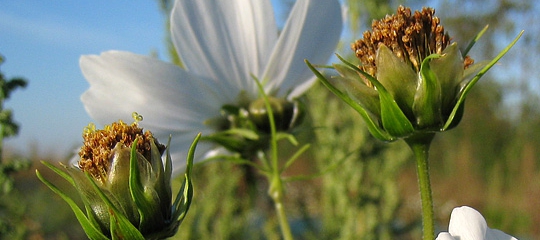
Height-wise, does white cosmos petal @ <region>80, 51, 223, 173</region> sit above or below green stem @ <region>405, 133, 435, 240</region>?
above

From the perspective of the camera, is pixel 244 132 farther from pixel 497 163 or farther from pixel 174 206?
pixel 497 163

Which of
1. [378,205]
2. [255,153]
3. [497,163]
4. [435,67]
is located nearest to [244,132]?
[255,153]

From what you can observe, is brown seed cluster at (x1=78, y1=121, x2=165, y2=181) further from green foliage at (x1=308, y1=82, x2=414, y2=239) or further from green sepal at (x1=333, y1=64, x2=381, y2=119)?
green foliage at (x1=308, y1=82, x2=414, y2=239)

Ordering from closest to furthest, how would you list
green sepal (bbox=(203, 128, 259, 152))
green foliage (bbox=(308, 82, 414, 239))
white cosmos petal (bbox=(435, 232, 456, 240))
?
white cosmos petal (bbox=(435, 232, 456, 240))
green sepal (bbox=(203, 128, 259, 152))
green foliage (bbox=(308, 82, 414, 239))

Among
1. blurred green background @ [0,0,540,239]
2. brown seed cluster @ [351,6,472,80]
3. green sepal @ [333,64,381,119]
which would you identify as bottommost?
blurred green background @ [0,0,540,239]

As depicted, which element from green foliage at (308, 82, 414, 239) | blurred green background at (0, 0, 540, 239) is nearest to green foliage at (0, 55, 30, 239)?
blurred green background at (0, 0, 540, 239)

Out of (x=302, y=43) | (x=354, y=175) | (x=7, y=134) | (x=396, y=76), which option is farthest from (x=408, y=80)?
(x=354, y=175)

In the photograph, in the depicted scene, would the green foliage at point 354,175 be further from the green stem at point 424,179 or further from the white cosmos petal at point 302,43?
the green stem at point 424,179
